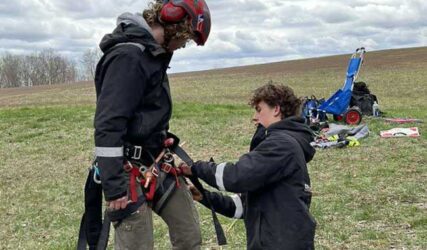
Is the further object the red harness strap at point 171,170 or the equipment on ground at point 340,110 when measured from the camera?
the equipment on ground at point 340,110

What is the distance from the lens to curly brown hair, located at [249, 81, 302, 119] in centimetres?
369

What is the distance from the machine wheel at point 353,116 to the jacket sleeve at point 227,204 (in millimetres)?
11411

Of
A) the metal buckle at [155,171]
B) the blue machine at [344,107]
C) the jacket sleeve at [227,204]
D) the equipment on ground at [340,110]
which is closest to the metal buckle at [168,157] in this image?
the metal buckle at [155,171]

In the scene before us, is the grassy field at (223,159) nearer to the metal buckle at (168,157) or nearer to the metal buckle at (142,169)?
the metal buckle at (168,157)

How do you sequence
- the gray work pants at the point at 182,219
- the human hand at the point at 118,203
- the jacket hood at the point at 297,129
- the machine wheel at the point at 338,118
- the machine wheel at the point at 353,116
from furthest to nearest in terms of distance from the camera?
the machine wheel at the point at 338,118
the machine wheel at the point at 353,116
the gray work pants at the point at 182,219
the jacket hood at the point at 297,129
the human hand at the point at 118,203

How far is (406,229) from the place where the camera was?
6.43 meters

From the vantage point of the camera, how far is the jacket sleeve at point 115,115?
134 inches

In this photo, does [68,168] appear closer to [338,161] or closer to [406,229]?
[338,161]

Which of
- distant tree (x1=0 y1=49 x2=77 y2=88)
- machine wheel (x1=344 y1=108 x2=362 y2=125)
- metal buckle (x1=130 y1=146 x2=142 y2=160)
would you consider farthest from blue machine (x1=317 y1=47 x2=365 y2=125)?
distant tree (x1=0 y1=49 x2=77 y2=88)

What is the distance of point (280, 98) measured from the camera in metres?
3.70

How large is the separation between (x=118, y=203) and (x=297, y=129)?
1305 millimetres

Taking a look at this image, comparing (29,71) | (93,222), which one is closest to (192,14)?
(93,222)

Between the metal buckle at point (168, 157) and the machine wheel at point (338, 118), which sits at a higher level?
the metal buckle at point (168, 157)

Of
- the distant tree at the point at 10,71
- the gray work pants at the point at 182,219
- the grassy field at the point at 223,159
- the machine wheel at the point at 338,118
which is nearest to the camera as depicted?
the gray work pants at the point at 182,219
